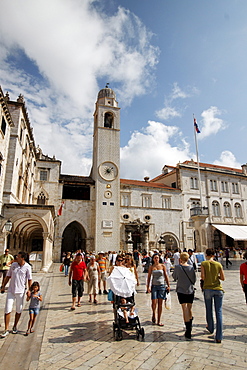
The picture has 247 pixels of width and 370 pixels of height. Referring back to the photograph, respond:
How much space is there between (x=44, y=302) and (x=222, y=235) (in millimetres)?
31415

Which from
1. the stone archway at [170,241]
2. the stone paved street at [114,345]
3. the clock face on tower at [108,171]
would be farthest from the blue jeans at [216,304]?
the stone archway at [170,241]

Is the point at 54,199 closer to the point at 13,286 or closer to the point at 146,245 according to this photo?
the point at 146,245

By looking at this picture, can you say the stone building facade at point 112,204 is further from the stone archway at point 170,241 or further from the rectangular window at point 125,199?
the rectangular window at point 125,199

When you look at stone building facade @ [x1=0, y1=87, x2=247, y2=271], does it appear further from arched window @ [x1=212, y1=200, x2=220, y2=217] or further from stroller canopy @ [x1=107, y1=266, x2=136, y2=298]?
stroller canopy @ [x1=107, y1=266, x2=136, y2=298]

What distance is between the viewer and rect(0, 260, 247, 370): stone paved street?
3.96 meters

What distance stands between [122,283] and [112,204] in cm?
2363

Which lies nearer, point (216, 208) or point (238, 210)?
point (216, 208)

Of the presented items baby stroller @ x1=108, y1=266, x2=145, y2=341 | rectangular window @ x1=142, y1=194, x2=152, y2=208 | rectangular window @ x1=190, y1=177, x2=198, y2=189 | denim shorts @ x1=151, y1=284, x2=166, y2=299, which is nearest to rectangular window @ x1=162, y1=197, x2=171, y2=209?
rectangular window @ x1=142, y1=194, x2=152, y2=208

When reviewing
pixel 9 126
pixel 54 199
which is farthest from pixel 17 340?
pixel 54 199

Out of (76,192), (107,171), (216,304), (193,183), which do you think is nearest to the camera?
(216,304)

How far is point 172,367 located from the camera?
12.4 ft

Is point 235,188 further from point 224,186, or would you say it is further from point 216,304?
point 216,304

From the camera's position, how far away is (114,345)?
4648 mm

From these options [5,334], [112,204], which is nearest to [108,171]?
[112,204]
